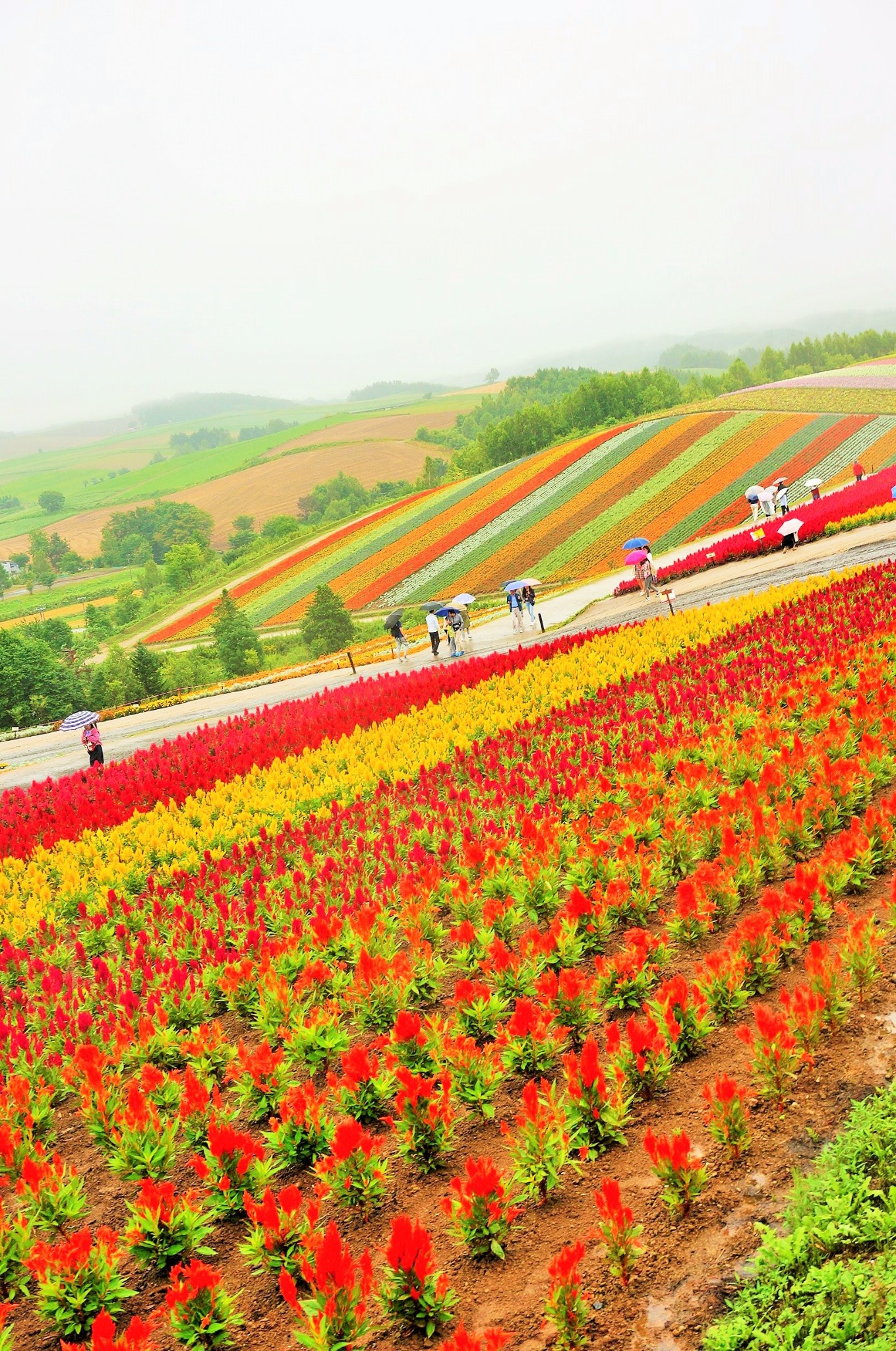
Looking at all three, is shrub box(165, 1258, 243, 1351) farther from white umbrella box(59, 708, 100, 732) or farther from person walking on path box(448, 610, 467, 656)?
person walking on path box(448, 610, 467, 656)

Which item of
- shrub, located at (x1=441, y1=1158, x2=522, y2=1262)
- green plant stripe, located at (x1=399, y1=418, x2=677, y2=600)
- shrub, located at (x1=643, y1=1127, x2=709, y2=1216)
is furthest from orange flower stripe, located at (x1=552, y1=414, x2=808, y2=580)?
shrub, located at (x1=441, y1=1158, x2=522, y2=1262)

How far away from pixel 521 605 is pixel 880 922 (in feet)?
84.6

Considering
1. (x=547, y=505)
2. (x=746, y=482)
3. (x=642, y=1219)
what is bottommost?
(x=642, y=1219)

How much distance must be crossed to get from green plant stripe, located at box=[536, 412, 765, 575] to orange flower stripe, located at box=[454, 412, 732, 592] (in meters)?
0.61

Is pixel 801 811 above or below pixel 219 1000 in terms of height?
above

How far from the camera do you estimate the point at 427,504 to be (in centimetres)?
7662

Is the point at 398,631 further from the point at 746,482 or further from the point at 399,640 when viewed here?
the point at 746,482

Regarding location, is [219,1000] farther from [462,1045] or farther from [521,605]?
[521,605]

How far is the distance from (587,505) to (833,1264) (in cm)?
6106

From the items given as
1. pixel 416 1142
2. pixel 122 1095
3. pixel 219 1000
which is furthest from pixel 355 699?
pixel 416 1142

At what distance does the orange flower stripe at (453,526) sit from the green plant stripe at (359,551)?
46.0 inches

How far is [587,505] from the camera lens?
62656 millimetres

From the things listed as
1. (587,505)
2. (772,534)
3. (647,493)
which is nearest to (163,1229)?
A: (772,534)

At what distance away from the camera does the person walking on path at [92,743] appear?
19.9m
